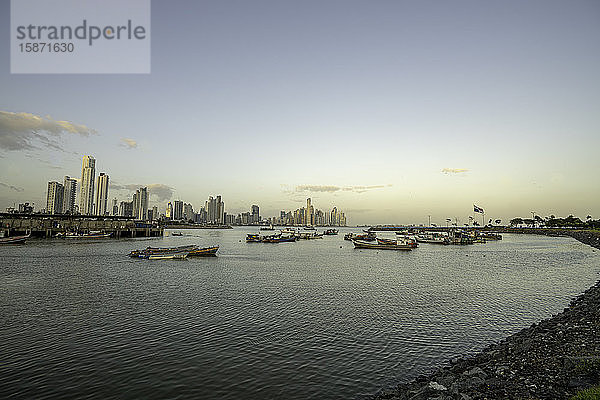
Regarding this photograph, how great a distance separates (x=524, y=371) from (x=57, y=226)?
169262mm

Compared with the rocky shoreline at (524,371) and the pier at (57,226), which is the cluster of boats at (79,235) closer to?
the pier at (57,226)

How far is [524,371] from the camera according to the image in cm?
1449

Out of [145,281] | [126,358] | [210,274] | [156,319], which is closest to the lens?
[126,358]

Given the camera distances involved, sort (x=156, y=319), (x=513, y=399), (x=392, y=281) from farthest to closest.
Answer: (x=392, y=281)
(x=156, y=319)
(x=513, y=399)

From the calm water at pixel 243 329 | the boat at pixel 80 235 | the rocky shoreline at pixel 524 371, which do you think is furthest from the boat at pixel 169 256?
the boat at pixel 80 235

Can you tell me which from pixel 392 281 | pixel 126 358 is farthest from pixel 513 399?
pixel 392 281

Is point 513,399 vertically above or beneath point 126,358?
above

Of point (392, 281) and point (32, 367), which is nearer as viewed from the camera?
point (32, 367)

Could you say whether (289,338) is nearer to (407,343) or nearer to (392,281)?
(407,343)

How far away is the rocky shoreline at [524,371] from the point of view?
12469mm

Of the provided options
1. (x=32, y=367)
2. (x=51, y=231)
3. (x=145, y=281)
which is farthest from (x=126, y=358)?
(x=51, y=231)

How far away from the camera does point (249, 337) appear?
22047 mm

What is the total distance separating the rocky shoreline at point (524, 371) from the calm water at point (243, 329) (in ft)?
5.51

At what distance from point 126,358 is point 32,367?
4.21m
